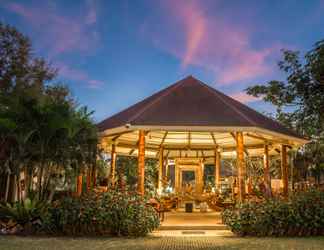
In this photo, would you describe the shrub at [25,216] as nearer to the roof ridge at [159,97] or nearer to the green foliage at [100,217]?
the green foliage at [100,217]

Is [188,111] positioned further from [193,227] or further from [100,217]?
[100,217]

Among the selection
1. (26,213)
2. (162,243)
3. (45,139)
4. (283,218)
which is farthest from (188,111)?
(26,213)

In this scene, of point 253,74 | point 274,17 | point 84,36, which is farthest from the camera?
point 253,74

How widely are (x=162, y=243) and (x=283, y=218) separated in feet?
9.73

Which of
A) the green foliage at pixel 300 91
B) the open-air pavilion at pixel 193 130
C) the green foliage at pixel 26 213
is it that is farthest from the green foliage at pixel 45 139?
the green foliage at pixel 300 91

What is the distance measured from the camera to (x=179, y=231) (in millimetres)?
9461

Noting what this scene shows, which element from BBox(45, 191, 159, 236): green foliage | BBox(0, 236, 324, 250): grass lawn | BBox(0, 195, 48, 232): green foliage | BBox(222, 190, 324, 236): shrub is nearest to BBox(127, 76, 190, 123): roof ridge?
BBox(45, 191, 159, 236): green foliage

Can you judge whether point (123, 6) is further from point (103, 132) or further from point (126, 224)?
point (126, 224)

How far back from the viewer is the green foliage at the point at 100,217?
27.5 ft

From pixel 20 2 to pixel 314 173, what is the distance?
83.3 feet

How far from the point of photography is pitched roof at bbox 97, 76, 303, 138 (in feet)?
32.6

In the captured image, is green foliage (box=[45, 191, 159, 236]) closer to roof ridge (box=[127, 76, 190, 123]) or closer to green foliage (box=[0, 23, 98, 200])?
green foliage (box=[0, 23, 98, 200])

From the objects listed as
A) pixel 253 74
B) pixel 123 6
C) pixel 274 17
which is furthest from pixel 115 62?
pixel 274 17

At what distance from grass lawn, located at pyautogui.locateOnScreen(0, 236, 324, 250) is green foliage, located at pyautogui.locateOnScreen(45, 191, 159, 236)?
43 centimetres
